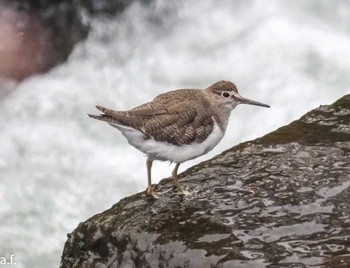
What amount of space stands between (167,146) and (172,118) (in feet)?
0.76

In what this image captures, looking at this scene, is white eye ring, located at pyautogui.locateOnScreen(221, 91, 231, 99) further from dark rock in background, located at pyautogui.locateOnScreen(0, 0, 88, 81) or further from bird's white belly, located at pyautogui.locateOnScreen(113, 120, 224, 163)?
dark rock in background, located at pyautogui.locateOnScreen(0, 0, 88, 81)

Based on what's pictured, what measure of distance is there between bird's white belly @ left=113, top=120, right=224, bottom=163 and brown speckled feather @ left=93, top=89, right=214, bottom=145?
0.04 m

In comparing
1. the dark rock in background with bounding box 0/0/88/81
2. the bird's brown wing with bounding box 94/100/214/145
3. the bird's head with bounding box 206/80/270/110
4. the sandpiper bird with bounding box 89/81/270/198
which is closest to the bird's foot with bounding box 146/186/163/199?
the sandpiper bird with bounding box 89/81/270/198

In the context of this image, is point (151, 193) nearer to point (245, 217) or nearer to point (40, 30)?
point (245, 217)

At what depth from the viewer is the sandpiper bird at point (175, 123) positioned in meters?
5.77

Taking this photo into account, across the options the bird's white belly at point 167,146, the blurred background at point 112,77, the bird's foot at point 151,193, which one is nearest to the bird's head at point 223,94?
the bird's white belly at point 167,146

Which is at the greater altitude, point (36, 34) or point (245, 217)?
point (36, 34)

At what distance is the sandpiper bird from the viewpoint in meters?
5.77

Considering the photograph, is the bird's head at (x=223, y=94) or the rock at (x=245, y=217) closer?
the rock at (x=245, y=217)

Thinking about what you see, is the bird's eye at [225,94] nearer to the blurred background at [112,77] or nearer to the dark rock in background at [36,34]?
the blurred background at [112,77]

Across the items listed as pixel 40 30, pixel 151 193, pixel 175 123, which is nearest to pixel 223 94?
pixel 175 123

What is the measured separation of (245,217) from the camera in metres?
5.46

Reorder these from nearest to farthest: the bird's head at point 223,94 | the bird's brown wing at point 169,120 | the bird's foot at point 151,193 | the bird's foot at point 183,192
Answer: the bird's brown wing at point 169,120
the bird's foot at point 183,192
the bird's foot at point 151,193
the bird's head at point 223,94

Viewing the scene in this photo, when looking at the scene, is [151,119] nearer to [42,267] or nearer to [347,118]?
[347,118]
